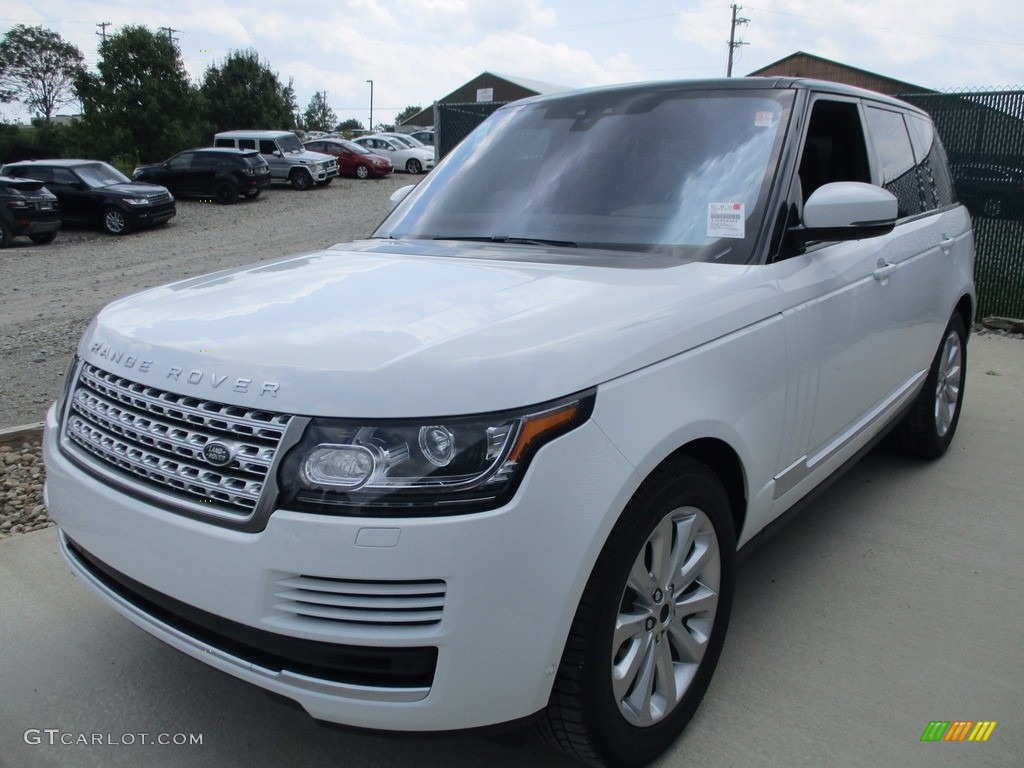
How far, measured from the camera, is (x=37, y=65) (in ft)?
211

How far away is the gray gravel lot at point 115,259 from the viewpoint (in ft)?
24.2

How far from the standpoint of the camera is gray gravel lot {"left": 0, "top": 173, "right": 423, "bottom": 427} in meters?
7.39

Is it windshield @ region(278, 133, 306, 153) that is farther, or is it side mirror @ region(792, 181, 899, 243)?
windshield @ region(278, 133, 306, 153)

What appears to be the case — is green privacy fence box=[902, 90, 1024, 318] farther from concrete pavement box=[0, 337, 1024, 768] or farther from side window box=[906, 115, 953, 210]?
concrete pavement box=[0, 337, 1024, 768]

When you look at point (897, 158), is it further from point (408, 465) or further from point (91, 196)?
point (91, 196)

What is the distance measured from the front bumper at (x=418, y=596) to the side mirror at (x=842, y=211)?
51.5 inches

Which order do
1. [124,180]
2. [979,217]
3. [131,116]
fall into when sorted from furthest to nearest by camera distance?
[131,116]
[124,180]
[979,217]

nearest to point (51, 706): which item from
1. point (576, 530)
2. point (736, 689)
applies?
point (576, 530)

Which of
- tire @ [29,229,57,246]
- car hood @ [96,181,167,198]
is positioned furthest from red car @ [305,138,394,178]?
tire @ [29,229,57,246]

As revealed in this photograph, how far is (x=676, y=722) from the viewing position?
7.65ft

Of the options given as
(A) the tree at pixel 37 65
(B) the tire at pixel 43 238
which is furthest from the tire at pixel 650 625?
(A) the tree at pixel 37 65

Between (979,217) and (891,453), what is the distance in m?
5.07

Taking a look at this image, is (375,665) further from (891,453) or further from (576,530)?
(891,453)

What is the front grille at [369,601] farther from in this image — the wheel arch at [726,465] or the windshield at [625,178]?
the windshield at [625,178]
